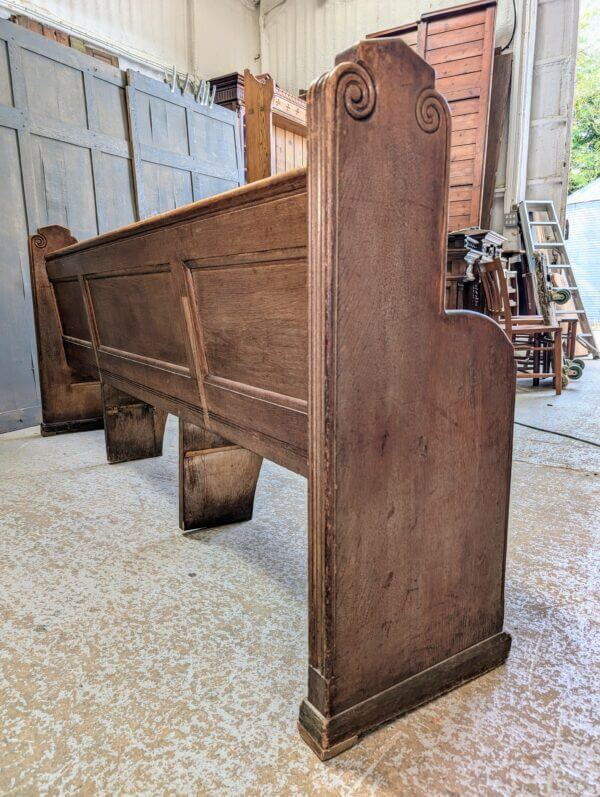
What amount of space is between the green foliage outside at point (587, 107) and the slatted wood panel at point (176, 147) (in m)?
7.47

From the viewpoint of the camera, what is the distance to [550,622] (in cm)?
121

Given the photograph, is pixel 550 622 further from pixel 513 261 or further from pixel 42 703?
pixel 513 261

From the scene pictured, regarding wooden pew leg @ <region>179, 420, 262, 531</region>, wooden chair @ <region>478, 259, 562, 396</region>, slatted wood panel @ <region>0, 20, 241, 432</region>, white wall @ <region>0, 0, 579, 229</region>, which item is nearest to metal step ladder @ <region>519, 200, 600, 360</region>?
white wall @ <region>0, 0, 579, 229</region>

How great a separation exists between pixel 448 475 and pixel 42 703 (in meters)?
0.85

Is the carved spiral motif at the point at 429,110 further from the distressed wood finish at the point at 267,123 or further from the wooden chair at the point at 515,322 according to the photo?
the distressed wood finish at the point at 267,123

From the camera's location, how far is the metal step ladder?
5.05 m

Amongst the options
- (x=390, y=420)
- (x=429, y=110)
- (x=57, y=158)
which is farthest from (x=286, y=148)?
(x=390, y=420)

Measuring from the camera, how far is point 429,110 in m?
0.77

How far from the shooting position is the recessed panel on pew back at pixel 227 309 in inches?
35.8

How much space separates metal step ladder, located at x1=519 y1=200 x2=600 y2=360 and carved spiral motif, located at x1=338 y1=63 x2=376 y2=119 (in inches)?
185

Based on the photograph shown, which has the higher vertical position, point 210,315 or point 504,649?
point 210,315

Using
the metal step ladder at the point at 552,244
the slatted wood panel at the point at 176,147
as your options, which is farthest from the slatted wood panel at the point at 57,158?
the metal step ladder at the point at 552,244

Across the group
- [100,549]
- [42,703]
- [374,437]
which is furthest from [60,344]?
[374,437]

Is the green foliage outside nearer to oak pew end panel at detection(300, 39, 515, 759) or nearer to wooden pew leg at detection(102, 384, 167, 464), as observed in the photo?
wooden pew leg at detection(102, 384, 167, 464)
